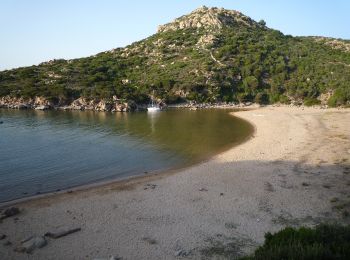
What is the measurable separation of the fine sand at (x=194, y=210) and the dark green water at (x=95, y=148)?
3023mm

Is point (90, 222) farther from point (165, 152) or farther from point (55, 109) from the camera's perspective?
→ point (55, 109)

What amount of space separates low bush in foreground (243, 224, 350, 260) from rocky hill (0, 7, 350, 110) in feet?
226

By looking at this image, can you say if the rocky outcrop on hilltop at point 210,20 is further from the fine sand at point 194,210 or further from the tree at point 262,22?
the fine sand at point 194,210

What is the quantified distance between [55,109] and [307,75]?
2571 inches

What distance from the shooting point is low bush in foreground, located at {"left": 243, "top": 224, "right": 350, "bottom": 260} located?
902cm

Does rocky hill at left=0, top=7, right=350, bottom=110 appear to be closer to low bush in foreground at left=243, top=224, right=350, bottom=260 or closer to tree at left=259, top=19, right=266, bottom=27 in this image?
tree at left=259, top=19, right=266, bottom=27

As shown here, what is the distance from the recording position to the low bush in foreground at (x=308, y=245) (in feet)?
29.6

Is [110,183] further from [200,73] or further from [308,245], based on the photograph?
[200,73]

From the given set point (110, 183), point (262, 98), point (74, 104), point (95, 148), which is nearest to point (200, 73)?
point (262, 98)

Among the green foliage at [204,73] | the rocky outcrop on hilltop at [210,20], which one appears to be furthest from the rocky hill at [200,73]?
the rocky outcrop on hilltop at [210,20]

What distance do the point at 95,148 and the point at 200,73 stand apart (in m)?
63.1

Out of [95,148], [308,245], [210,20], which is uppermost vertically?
[210,20]

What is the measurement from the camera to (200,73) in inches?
3728

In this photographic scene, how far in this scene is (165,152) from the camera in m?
34.0
